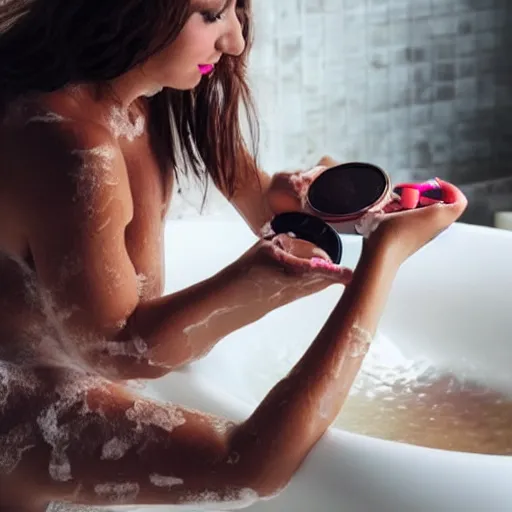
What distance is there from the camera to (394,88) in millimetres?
1742

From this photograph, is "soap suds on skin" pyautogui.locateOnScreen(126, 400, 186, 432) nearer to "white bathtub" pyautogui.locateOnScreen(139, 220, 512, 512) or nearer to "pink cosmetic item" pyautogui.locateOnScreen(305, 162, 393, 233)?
"white bathtub" pyautogui.locateOnScreen(139, 220, 512, 512)

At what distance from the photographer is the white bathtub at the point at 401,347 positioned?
0.71 meters

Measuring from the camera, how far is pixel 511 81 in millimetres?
1824

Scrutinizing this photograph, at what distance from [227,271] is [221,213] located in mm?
601

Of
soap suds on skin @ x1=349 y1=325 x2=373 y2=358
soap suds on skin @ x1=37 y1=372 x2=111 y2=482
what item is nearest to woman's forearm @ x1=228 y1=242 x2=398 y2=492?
soap suds on skin @ x1=349 y1=325 x2=373 y2=358

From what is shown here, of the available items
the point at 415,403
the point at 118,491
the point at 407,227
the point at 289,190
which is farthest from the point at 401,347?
the point at 118,491

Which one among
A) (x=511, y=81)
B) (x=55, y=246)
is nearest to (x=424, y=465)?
(x=55, y=246)

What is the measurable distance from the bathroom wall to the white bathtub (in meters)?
0.41

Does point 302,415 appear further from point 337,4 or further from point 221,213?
point 337,4

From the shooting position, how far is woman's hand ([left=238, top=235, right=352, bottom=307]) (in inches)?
28.9

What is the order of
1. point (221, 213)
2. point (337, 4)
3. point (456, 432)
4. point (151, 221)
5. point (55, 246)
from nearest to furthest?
point (55, 246), point (151, 221), point (456, 432), point (221, 213), point (337, 4)

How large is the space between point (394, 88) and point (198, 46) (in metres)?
1.03

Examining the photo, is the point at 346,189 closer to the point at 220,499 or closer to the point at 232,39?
the point at 232,39

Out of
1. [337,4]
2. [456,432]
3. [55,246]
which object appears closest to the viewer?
[55,246]
